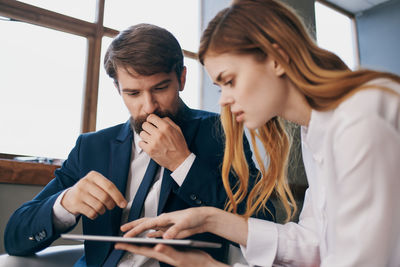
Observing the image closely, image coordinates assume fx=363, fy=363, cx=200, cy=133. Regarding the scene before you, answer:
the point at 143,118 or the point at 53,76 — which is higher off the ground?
the point at 53,76

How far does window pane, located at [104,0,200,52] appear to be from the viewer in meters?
2.58

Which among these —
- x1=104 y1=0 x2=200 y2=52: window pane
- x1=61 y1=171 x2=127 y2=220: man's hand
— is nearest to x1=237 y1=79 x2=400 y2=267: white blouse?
x1=61 y1=171 x2=127 y2=220: man's hand

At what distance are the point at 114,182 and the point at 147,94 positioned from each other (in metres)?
0.36

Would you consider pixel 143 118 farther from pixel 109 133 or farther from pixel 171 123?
pixel 109 133

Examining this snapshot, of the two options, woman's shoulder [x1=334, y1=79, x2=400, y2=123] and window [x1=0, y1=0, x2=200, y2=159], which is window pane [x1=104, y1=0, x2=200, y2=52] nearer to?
window [x1=0, y1=0, x2=200, y2=159]

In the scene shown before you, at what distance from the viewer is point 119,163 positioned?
140cm

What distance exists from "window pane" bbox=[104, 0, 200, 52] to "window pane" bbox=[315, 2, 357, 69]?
1.75 metres

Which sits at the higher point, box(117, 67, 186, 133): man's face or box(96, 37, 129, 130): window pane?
box(96, 37, 129, 130): window pane

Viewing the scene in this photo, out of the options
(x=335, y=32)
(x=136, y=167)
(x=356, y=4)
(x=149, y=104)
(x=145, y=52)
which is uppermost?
(x=356, y=4)

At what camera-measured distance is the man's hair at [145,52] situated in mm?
1367

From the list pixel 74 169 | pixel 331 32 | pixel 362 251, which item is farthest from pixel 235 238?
pixel 331 32

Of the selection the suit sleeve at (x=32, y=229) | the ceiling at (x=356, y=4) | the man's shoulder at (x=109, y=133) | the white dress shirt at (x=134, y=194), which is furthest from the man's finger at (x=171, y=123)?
the ceiling at (x=356, y=4)

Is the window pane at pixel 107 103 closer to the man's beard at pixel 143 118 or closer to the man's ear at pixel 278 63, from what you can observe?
the man's beard at pixel 143 118

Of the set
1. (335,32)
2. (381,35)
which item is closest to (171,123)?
(335,32)
